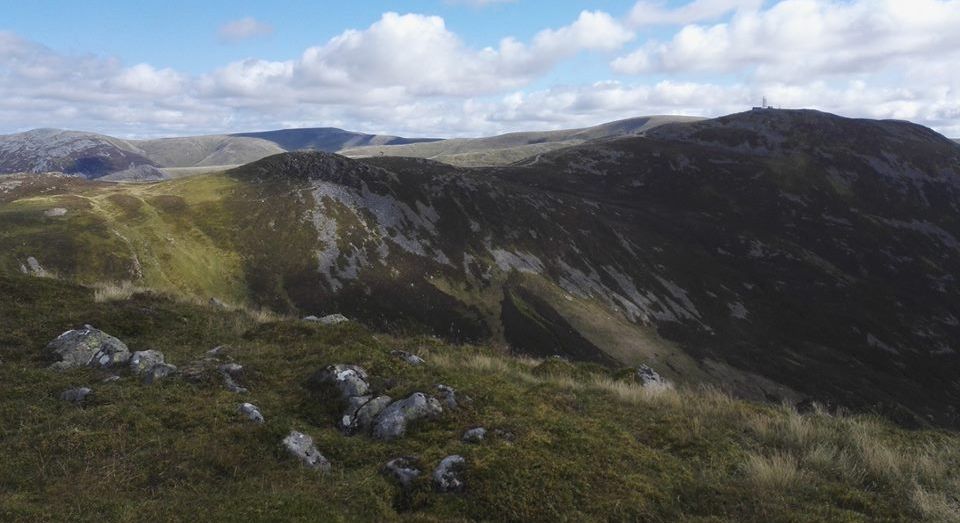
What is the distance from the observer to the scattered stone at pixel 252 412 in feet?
43.4

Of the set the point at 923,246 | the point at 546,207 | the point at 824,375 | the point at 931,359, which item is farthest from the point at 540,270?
the point at 923,246

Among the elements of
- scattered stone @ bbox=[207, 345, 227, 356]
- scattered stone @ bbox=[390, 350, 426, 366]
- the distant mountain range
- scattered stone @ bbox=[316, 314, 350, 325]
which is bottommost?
the distant mountain range

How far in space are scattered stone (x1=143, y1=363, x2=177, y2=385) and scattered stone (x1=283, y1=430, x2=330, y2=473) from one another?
17.7 feet

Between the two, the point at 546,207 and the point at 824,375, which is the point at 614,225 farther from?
the point at 824,375

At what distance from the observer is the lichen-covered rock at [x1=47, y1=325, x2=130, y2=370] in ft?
53.7

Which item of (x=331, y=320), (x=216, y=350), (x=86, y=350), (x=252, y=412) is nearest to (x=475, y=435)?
(x=252, y=412)

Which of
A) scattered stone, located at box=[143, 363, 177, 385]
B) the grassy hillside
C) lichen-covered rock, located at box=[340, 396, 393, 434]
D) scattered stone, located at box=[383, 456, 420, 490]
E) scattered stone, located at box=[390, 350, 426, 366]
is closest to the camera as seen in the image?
the grassy hillside

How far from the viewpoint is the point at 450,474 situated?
35.9 ft

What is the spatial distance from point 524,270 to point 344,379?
97.9 m

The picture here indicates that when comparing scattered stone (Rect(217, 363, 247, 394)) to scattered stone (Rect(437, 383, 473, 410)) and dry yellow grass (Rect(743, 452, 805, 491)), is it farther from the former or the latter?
dry yellow grass (Rect(743, 452, 805, 491))

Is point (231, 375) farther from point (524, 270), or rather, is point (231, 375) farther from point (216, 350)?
point (524, 270)

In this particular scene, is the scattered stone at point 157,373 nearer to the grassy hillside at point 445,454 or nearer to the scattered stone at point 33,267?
the grassy hillside at point 445,454

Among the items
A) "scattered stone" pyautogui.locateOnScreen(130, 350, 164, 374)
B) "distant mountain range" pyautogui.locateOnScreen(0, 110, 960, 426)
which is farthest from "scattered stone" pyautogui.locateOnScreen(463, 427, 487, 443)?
"distant mountain range" pyautogui.locateOnScreen(0, 110, 960, 426)

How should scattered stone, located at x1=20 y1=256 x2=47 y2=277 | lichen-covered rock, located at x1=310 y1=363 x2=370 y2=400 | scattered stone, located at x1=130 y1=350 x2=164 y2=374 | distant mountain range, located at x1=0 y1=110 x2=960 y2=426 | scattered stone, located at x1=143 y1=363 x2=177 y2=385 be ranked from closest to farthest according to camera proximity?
lichen-covered rock, located at x1=310 y1=363 x2=370 y2=400 < scattered stone, located at x1=143 y1=363 x2=177 y2=385 < scattered stone, located at x1=130 y1=350 x2=164 y2=374 < scattered stone, located at x1=20 y1=256 x2=47 y2=277 < distant mountain range, located at x1=0 y1=110 x2=960 y2=426
